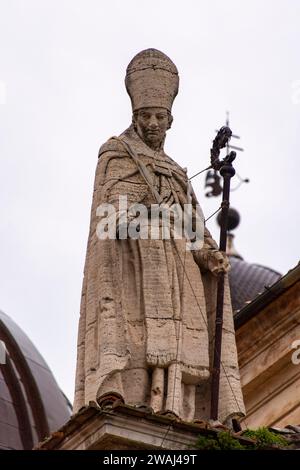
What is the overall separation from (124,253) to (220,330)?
1.15 metres

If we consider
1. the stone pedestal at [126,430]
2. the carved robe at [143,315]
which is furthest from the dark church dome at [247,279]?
the stone pedestal at [126,430]

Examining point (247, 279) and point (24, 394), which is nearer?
point (24, 394)

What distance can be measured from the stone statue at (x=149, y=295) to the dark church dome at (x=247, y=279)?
83.2ft

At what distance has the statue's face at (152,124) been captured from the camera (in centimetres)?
2277

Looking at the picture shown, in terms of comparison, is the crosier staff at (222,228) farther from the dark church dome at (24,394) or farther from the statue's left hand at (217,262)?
the dark church dome at (24,394)

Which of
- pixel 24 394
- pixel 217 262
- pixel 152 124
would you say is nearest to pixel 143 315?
pixel 217 262

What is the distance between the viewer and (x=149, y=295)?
21.7 m

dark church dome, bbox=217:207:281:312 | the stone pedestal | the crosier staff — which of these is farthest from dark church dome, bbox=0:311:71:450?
the stone pedestal

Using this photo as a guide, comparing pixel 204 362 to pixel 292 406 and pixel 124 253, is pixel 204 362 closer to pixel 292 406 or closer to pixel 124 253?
pixel 124 253

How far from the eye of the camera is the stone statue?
69.7 feet

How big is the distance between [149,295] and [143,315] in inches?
8.2

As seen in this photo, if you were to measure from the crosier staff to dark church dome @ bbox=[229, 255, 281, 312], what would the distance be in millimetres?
→ 25368

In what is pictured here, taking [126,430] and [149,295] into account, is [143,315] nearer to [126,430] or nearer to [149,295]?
[149,295]

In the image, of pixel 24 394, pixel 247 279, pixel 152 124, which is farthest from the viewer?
pixel 247 279
